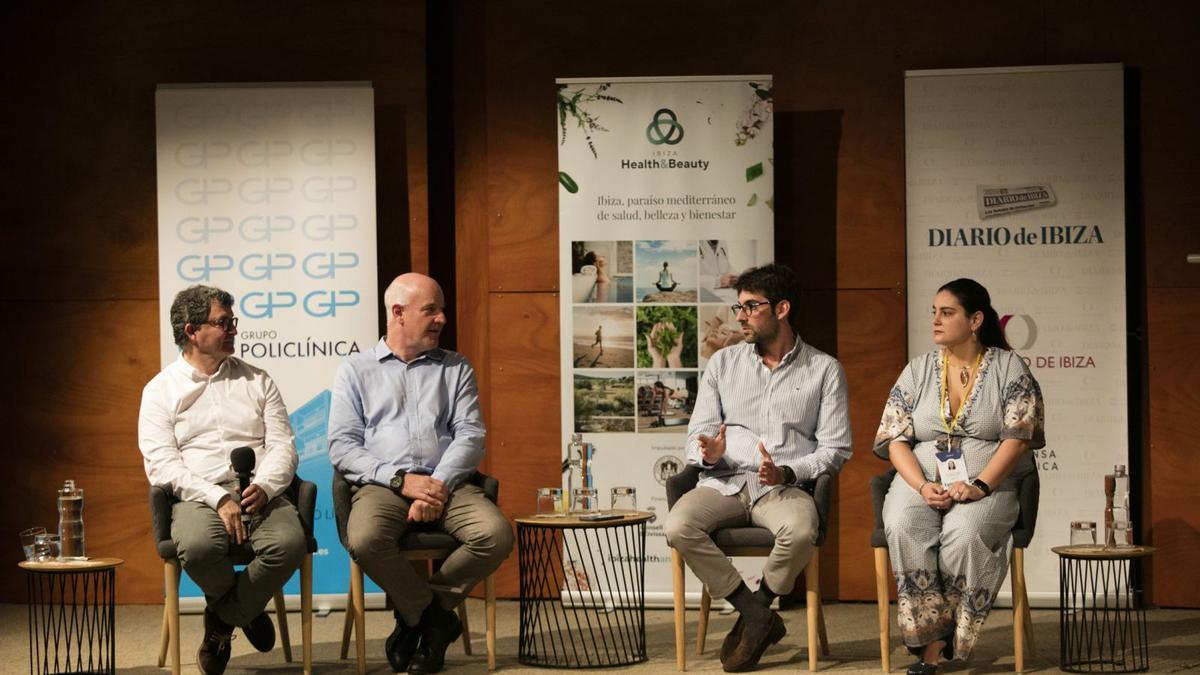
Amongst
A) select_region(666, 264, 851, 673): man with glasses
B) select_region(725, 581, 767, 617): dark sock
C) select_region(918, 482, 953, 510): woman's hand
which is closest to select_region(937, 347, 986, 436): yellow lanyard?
select_region(918, 482, 953, 510): woman's hand

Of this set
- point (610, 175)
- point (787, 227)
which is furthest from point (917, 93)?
point (610, 175)

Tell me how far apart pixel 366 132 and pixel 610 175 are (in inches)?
41.8

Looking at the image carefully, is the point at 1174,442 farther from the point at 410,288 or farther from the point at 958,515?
the point at 410,288

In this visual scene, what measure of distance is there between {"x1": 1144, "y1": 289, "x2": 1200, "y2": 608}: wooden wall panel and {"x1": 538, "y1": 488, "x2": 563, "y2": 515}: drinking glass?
262 cm

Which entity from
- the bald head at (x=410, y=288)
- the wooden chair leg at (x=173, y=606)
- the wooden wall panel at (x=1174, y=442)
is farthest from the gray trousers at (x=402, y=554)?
the wooden wall panel at (x=1174, y=442)

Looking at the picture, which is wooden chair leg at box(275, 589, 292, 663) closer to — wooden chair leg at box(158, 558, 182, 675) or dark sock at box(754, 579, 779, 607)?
wooden chair leg at box(158, 558, 182, 675)

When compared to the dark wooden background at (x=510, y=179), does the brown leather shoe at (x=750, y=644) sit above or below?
below

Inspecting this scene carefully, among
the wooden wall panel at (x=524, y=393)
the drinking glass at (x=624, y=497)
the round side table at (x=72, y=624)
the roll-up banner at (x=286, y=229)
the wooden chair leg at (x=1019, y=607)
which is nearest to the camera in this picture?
the round side table at (x=72, y=624)

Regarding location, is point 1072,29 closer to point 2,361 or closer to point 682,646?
point 682,646

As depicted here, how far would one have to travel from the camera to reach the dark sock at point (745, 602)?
15.0ft

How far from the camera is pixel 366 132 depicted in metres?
5.82

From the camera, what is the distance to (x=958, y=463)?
4578mm

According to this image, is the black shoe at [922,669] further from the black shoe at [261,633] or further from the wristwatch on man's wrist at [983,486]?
the black shoe at [261,633]

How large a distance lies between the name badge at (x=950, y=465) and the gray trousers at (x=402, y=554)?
148 centimetres
